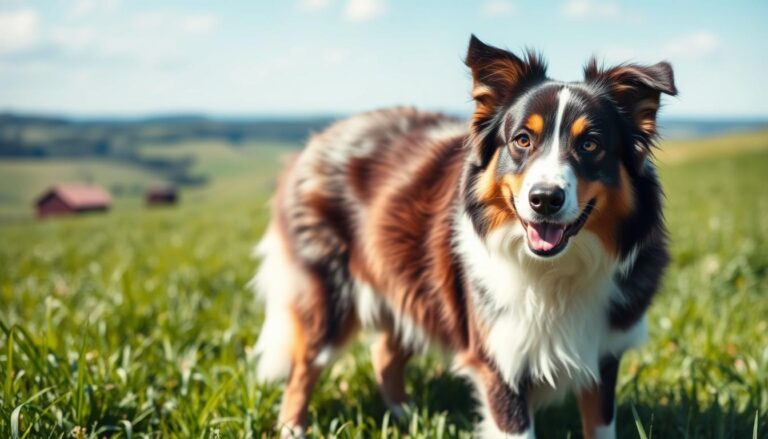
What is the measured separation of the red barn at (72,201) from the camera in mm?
A: 50469

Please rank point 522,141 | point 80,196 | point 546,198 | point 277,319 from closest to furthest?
point 546,198 < point 522,141 < point 277,319 < point 80,196

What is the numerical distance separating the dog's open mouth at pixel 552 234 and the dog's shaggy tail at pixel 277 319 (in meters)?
1.69

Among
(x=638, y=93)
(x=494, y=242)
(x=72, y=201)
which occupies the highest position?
(x=638, y=93)

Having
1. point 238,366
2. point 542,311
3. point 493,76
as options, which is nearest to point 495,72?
point 493,76

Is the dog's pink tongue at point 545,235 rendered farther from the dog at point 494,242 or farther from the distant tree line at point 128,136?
the distant tree line at point 128,136

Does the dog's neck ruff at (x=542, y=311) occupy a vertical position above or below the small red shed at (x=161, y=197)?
above

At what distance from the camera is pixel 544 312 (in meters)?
2.89

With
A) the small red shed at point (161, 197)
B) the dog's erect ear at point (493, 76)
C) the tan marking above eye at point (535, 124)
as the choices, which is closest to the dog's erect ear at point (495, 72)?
the dog's erect ear at point (493, 76)

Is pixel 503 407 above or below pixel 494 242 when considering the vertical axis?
below

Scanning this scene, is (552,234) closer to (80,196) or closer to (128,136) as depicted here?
(80,196)

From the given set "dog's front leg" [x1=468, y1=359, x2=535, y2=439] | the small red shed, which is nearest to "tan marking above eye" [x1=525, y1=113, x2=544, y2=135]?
"dog's front leg" [x1=468, y1=359, x2=535, y2=439]

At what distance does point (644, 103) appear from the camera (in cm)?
279

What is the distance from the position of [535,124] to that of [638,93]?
545mm


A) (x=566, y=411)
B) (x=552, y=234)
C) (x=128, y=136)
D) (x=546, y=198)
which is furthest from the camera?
(x=128, y=136)
